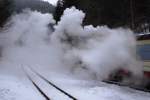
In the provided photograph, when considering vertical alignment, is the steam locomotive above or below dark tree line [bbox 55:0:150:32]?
below

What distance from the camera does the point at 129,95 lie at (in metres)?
19.9

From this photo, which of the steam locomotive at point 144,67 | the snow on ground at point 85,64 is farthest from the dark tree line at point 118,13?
the steam locomotive at point 144,67

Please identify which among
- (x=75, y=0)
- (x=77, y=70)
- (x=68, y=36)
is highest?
(x=75, y=0)

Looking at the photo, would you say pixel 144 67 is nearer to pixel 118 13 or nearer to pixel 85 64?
pixel 85 64

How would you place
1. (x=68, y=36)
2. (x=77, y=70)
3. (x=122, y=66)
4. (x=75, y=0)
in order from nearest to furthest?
1. (x=122, y=66)
2. (x=77, y=70)
3. (x=68, y=36)
4. (x=75, y=0)

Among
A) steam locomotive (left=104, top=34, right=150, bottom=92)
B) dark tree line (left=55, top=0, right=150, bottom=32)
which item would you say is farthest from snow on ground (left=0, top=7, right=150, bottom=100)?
dark tree line (left=55, top=0, right=150, bottom=32)

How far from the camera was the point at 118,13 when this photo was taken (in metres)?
58.6

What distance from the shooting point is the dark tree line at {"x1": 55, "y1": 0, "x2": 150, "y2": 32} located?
54.8 meters

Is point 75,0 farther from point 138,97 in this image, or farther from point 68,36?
point 138,97

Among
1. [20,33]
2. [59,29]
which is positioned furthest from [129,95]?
[20,33]

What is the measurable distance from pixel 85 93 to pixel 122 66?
5807 millimetres

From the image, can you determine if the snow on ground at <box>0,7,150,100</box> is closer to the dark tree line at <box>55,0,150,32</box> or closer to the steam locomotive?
the steam locomotive

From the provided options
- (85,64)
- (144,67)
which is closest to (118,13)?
(85,64)

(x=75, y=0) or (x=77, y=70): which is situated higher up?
(x=75, y=0)
